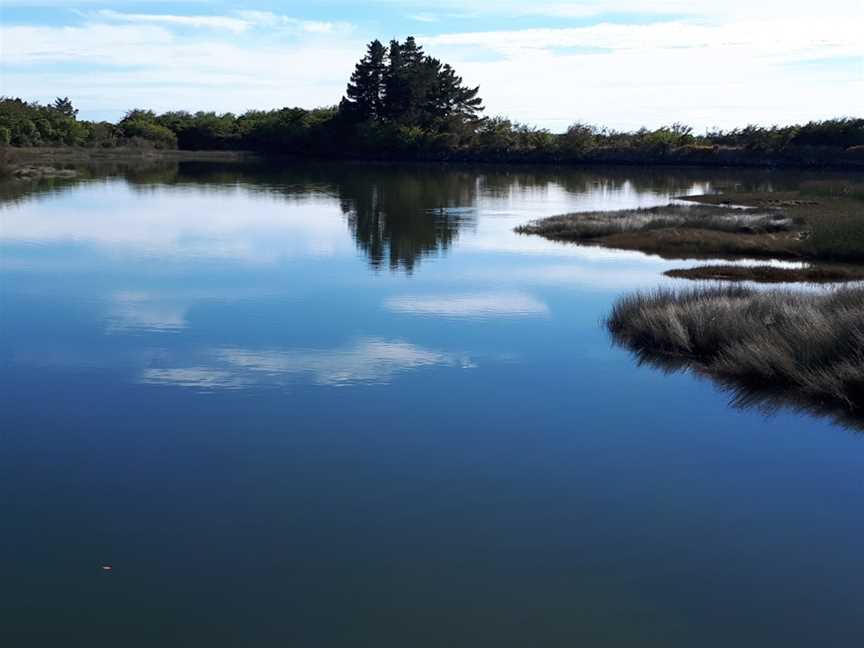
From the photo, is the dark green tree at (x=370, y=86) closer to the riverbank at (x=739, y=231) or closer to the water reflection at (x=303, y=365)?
the riverbank at (x=739, y=231)

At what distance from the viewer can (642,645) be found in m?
7.72

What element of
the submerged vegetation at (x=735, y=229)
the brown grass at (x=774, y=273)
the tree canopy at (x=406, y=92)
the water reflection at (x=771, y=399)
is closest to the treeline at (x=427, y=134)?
the tree canopy at (x=406, y=92)

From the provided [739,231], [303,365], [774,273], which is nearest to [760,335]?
[303,365]

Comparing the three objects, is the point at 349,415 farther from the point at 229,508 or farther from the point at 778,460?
the point at 778,460

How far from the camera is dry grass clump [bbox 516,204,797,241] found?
32688mm

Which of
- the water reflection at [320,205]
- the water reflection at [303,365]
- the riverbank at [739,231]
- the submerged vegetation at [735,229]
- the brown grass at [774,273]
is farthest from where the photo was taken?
the water reflection at [320,205]

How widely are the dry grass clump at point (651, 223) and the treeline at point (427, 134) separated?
48069 millimetres

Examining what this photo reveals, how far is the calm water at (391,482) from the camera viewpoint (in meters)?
8.13

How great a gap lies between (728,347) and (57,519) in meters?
10.3

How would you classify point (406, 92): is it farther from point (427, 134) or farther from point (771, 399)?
point (771, 399)

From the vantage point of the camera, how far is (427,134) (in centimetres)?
8981

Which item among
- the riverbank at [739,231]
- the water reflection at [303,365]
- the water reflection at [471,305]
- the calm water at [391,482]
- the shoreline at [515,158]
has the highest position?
the shoreline at [515,158]

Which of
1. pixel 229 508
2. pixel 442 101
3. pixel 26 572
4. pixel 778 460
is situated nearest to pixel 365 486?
pixel 229 508

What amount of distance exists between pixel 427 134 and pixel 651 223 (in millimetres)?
57923
